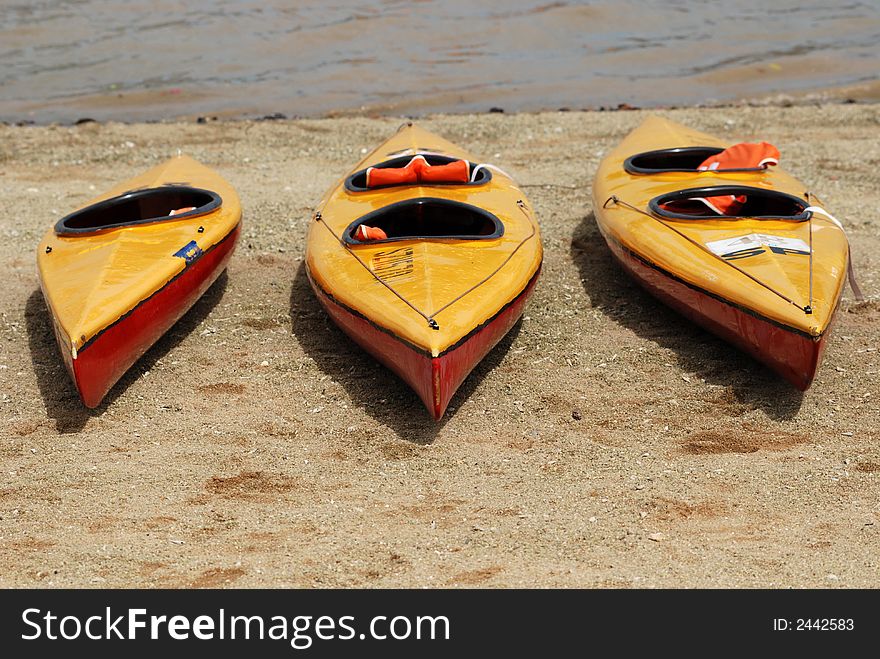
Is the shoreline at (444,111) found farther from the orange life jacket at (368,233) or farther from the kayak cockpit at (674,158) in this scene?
the orange life jacket at (368,233)

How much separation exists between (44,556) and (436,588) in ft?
6.13

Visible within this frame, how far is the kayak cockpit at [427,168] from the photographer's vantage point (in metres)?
7.55

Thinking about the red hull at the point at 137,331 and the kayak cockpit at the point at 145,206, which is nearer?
the red hull at the point at 137,331

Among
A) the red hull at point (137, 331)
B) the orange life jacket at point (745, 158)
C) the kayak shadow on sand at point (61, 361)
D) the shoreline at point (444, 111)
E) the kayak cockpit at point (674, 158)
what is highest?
the orange life jacket at point (745, 158)

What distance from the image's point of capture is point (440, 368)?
18.2 feet

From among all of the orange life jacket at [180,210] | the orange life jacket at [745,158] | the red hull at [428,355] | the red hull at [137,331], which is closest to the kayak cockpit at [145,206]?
the orange life jacket at [180,210]

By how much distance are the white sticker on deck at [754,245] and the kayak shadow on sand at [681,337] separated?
1.97 ft

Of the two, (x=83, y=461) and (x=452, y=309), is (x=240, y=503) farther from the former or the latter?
(x=452, y=309)

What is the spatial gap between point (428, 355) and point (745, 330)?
2.01 metres

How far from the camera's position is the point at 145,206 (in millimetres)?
7730

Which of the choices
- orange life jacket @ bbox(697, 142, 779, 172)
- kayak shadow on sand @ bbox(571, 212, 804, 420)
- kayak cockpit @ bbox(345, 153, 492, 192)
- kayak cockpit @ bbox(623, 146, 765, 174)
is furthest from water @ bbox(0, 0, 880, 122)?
kayak shadow on sand @ bbox(571, 212, 804, 420)

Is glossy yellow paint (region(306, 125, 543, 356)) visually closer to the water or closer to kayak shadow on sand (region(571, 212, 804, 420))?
kayak shadow on sand (region(571, 212, 804, 420))

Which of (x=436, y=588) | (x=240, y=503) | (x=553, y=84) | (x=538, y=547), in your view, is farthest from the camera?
(x=553, y=84)

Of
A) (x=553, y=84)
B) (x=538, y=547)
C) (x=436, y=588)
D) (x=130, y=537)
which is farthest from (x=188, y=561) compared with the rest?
(x=553, y=84)
